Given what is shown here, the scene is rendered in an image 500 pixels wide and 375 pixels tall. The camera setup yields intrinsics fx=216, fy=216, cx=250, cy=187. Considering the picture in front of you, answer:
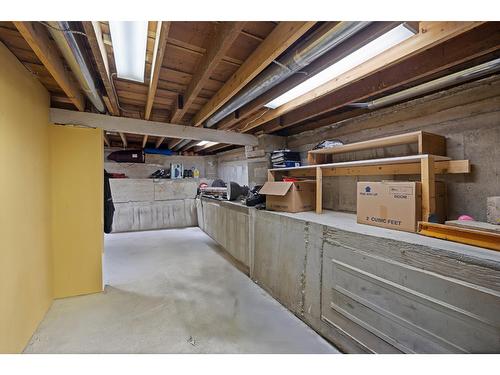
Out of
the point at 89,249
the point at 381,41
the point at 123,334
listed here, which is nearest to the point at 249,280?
the point at 123,334

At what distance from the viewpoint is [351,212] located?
8.47ft

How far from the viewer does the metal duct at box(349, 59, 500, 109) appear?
4.80 ft

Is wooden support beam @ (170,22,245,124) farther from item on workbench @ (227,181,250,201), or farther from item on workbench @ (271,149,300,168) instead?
item on workbench @ (227,181,250,201)

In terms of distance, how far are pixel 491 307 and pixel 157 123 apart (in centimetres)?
352

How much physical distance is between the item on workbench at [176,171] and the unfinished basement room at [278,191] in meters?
3.16

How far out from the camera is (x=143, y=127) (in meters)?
2.99

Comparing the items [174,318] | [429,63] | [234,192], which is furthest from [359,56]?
[234,192]

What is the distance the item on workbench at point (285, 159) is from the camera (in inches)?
123

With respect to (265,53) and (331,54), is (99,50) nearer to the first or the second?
(265,53)

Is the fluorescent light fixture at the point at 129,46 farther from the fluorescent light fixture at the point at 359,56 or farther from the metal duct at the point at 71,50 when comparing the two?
the fluorescent light fixture at the point at 359,56

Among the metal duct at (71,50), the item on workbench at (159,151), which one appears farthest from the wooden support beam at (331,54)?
the item on workbench at (159,151)

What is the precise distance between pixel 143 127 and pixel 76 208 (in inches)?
51.1

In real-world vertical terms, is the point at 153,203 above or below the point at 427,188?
below
